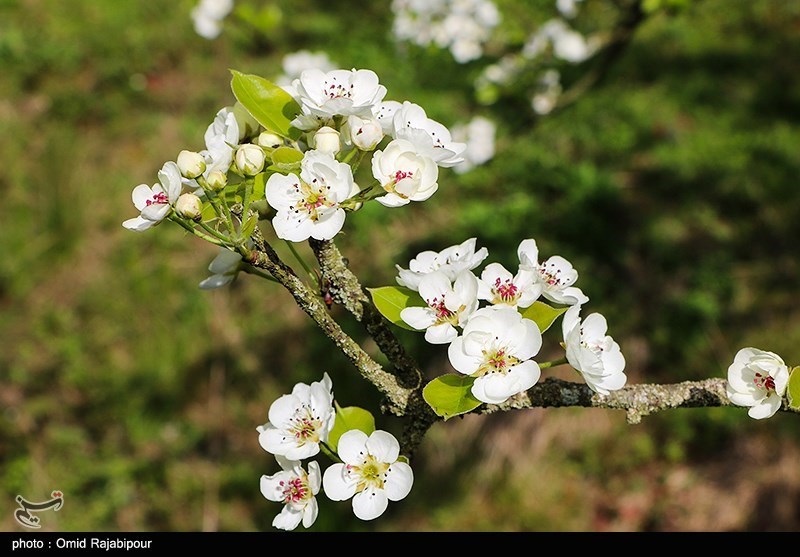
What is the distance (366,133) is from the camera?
3.70 ft

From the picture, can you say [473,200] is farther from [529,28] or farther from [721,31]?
[721,31]

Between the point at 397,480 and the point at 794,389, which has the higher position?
the point at 794,389

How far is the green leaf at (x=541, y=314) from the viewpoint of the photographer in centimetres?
115

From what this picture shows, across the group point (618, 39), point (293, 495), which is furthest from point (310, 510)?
point (618, 39)

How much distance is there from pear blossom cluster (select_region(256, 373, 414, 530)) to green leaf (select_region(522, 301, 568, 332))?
0.31 m

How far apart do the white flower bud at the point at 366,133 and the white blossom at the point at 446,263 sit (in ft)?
0.67

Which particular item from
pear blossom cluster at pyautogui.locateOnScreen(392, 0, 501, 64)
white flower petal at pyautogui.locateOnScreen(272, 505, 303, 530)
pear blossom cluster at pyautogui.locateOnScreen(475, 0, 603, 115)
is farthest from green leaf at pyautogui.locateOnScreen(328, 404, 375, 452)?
pear blossom cluster at pyautogui.locateOnScreen(392, 0, 501, 64)

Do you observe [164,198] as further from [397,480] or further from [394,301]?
[397,480]

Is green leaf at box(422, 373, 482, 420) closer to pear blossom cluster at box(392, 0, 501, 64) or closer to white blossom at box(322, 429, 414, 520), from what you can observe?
white blossom at box(322, 429, 414, 520)

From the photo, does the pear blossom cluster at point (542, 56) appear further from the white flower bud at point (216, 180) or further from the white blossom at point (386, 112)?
the white flower bud at point (216, 180)

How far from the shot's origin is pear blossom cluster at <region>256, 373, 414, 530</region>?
117 centimetres

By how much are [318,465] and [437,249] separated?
2881mm

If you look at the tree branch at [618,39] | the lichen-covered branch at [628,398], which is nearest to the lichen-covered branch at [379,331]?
the lichen-covered branch at [628,398]
